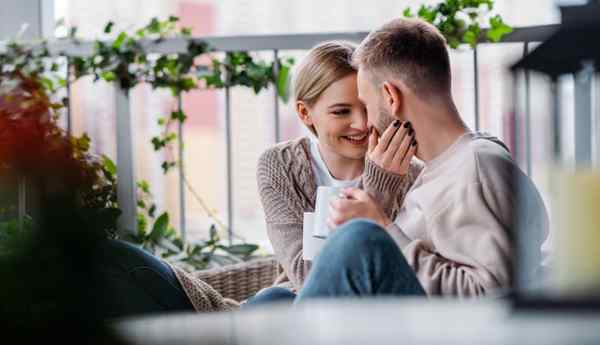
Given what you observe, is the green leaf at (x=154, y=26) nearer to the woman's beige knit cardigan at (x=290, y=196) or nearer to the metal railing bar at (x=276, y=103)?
the metal railing bar at (x=276, y=103)

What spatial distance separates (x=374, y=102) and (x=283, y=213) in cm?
41

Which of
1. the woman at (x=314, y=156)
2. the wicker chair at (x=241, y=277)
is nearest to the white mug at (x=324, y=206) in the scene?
the woman at (x=314, y=156)

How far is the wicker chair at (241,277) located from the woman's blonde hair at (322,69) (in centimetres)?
62

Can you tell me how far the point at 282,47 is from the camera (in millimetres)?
2719

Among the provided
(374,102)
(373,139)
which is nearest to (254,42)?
(373,139)

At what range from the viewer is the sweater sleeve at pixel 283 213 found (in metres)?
1.82

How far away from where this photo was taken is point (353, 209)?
144cm

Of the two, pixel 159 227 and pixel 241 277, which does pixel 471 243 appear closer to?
pixel 241 277

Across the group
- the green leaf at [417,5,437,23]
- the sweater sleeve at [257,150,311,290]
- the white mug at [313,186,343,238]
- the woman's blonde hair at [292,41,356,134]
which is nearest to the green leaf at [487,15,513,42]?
the green leaf at [417,5,437,23]

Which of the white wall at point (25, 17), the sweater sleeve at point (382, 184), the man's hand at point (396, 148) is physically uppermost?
the white wall at point (25, 17)

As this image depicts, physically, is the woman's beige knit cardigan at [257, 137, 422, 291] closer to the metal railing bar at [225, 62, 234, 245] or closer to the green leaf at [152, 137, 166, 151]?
the metal railing bar at [225, 62, 234, 245]

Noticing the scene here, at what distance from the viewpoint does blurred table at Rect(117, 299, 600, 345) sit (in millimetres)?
584

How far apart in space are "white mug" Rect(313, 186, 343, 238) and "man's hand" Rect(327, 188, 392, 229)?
0.06 ft

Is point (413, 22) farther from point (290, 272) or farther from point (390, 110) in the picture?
point (290, 272)
